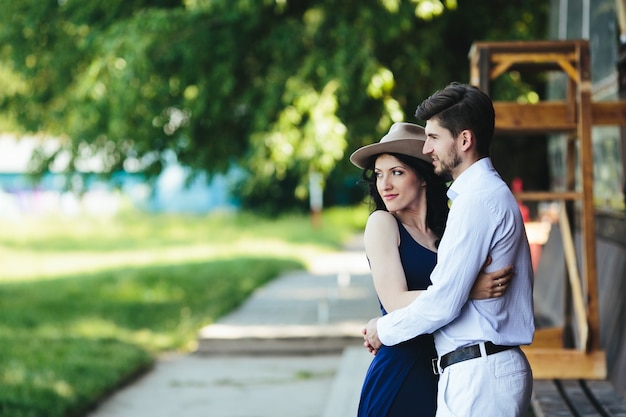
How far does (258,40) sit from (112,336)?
376cm

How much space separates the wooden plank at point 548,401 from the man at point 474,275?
2499 millimetres

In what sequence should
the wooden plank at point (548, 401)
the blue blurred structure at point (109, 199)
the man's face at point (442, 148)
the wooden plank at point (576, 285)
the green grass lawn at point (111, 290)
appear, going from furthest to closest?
1. the blue blurred structure at point (109, 199)
2. the green grass lawn at point (111, 290)
3. the wooden plank at point (576, 285)
4. the wooden plank at point (548, 401)
5. the man's face at point (442, 148)

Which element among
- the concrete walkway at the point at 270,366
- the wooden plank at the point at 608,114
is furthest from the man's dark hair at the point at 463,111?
the concrete walkway at the point at 270,366

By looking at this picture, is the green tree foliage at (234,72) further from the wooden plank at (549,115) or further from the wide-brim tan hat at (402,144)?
the wide-brim tan hat at (402,144)

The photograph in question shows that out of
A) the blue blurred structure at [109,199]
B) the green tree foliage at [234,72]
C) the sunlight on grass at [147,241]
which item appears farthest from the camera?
the blue blurred structure at [109,199]

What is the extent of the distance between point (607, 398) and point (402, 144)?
3.02 meters

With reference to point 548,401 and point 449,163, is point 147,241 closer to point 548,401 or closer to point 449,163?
point 548,401

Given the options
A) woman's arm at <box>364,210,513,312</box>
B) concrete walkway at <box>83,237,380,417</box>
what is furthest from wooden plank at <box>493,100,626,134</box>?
woman's arm at <box>364,210,513,312</box>

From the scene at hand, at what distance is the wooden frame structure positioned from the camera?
6.91 metres

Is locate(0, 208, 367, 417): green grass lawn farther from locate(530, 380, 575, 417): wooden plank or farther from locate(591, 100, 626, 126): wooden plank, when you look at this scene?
locate(591, 100, 626, 126): wooden plank

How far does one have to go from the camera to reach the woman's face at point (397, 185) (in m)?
4.00

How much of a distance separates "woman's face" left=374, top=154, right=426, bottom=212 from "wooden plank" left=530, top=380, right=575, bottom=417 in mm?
2252

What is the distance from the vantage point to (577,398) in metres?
6.39

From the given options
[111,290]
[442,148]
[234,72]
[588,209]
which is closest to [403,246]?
[442,148]
